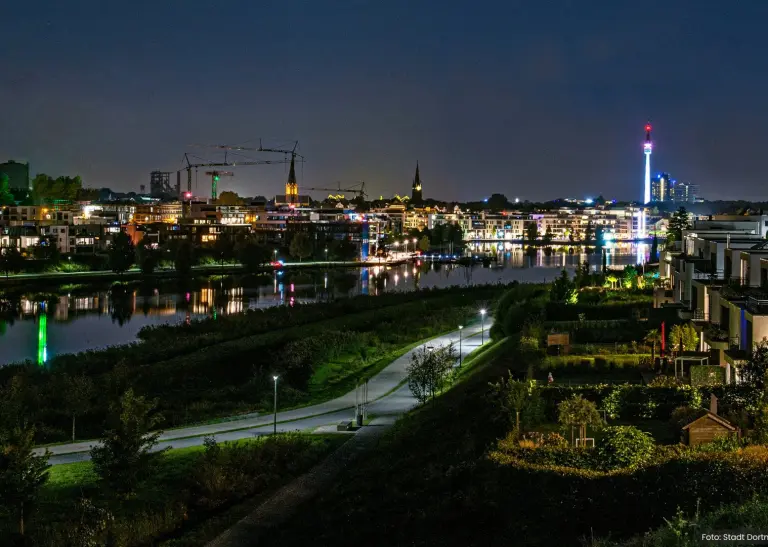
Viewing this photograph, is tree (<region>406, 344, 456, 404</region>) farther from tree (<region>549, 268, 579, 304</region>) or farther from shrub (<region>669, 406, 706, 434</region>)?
tree (<region>549, 268, 579, 304</region>)

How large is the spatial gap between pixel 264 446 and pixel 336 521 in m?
2.17

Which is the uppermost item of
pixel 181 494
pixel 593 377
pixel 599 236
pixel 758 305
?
pixel 599 236

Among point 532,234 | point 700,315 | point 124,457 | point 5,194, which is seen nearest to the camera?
point 124,457

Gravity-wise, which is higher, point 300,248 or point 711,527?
point 300,248

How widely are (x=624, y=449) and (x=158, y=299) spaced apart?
78.9 feet

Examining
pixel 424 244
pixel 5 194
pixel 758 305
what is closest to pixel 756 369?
pixel 758 305

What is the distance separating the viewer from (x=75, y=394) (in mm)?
10516

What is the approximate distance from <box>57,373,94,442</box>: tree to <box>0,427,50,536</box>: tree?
2628mm

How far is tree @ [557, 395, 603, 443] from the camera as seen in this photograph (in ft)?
20.6

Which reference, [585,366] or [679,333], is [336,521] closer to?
[585,366]

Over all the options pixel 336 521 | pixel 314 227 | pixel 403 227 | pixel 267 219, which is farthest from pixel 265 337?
pixel 403 227

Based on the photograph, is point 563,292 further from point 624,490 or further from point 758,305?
point 624,490

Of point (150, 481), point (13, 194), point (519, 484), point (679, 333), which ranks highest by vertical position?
point (13, 194)

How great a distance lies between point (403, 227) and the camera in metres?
82.1
